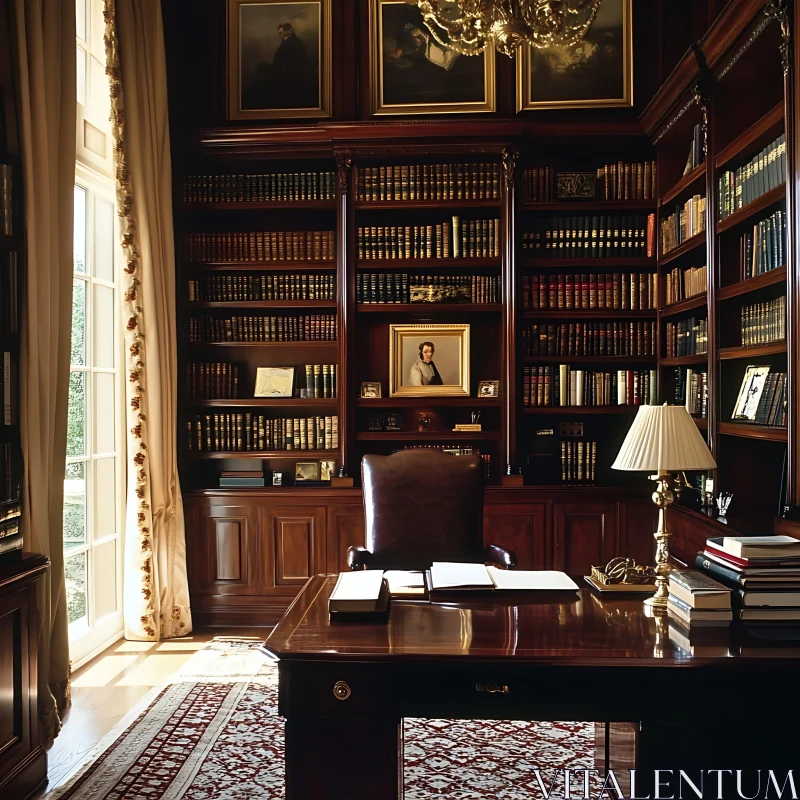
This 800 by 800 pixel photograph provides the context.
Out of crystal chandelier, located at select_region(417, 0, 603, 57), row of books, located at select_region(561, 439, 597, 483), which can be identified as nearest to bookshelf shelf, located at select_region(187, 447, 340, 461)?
row of books, located at select_region(561, 439, 597, 483)

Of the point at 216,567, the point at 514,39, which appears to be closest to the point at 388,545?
the point at 216,567

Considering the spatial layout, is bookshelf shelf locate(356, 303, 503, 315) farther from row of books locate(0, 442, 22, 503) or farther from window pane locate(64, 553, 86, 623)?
row of books locate(0, 442, 22, 503)

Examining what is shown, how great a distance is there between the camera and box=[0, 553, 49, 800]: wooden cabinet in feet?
7.87

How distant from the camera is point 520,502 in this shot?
4465mm

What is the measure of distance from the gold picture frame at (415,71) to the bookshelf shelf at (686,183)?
1.23 meters

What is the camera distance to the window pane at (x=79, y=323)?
3.95 meters

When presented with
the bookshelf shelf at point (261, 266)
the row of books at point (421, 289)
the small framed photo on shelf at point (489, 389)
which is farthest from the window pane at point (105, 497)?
the small framed photo on shelf at point (489, 389)

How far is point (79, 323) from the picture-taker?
13.1 ft

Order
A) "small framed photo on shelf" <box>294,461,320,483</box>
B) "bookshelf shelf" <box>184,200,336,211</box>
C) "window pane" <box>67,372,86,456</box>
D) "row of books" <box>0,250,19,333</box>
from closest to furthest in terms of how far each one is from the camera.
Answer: "row of books" <box>0,250,19,333</box> < "window pane" <box>67,372,86,456</box> < "bookshelf shelf" <box>184,200,336,211</box> < "small framed photo on shelf" <box>294,461,320,483</box>

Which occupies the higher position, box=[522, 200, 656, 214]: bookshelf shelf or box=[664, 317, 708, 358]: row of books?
box=[522, 200, 656, 214]: bookshelf shelf

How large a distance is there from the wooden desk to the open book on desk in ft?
1.35

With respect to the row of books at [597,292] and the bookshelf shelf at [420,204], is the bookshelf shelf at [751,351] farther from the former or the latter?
the bookshelf shelf at [420,204]

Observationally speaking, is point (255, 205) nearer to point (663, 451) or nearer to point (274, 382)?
point (274, 382)

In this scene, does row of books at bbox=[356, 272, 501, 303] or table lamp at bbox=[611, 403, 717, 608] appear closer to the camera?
table lamp at bbox=[611, 403, 717, 608]
